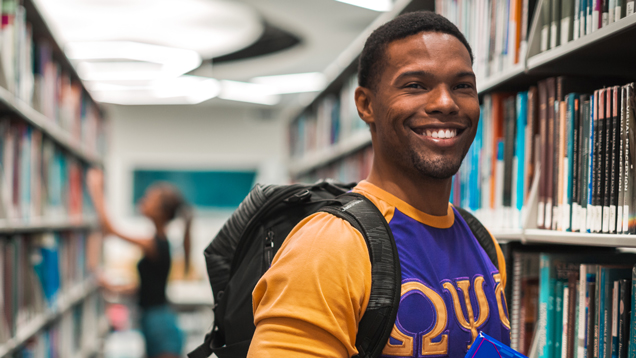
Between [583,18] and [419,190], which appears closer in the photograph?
[419,190]

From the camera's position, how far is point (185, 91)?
6.23 meters

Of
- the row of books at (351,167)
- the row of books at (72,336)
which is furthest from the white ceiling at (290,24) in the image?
the row of books at (72,336)

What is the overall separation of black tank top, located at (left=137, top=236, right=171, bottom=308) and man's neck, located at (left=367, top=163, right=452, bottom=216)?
8.50 feet

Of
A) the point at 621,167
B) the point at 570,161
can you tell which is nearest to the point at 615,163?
the point at 621,167

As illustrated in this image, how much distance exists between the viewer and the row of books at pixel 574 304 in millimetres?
1030

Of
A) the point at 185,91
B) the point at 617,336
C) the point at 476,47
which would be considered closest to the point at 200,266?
the point at 185,91

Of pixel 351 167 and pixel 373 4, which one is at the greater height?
pixel 373 4

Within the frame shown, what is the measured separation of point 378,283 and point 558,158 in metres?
0.63

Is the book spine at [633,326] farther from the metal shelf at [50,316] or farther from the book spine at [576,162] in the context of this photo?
the metal shelf at [50,316]

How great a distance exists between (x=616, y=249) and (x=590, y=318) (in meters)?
0.33

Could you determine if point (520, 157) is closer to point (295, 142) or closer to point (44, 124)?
point (44, 124)

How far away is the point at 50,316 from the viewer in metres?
A: 2.50

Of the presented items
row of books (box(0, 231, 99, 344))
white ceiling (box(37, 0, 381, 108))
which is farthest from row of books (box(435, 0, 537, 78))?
white ceiling (box(37, 0, 381, 108))

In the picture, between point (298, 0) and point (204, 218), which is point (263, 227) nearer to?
point (298, 0)
